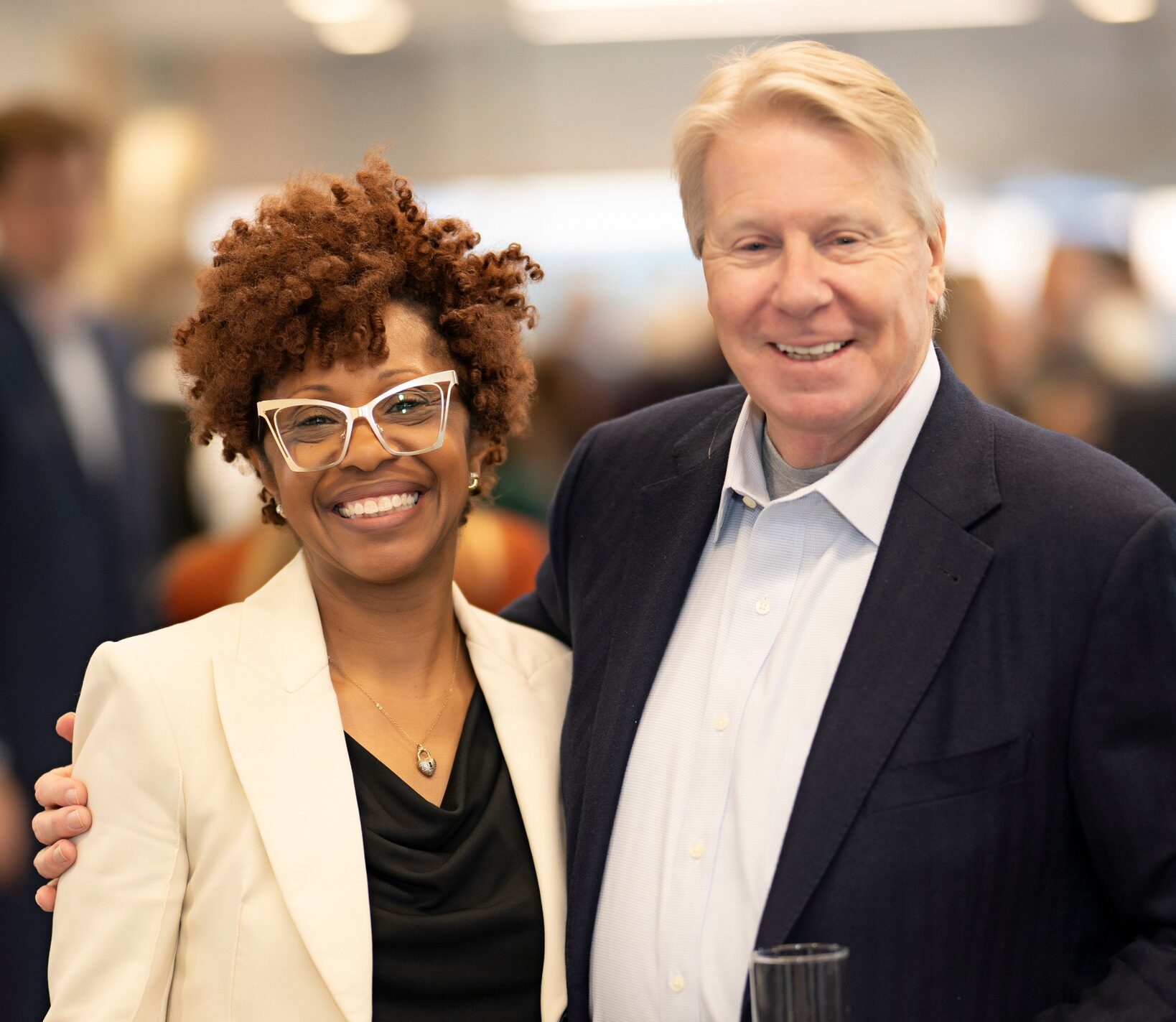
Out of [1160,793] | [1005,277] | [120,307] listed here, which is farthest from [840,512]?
[1005,277]

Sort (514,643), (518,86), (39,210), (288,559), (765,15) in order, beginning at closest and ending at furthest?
(514,643)
(288,559)
(39,210)
(765,15)
(518,86)

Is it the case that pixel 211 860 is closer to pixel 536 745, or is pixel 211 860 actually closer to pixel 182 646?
pixel 182 646

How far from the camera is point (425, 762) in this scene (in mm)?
2172

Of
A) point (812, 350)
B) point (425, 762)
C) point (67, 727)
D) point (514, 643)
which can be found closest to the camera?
point (812, 350)

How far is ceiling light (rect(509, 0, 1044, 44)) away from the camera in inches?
281

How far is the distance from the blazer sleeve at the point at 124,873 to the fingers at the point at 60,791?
15mm

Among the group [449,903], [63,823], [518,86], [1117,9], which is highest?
[1117,9]

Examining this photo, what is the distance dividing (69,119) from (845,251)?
3.19 meters

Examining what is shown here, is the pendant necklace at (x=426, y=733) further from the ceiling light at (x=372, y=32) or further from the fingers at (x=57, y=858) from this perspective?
the ceiling light at (x=372, y=32)

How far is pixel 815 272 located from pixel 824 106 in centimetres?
21

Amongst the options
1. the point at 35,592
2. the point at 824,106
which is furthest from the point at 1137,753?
the point at 35,592

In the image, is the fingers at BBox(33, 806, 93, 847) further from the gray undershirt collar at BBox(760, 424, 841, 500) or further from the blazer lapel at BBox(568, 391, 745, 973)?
the gray undershirt collar at BBox(760, 424, 841, 500)

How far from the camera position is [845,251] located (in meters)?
1.93

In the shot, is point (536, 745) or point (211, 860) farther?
point (536, 745)
